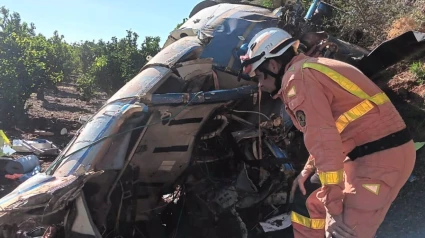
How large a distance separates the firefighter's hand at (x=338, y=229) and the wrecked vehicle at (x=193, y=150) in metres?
1.36

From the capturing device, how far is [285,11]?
5.90 meters

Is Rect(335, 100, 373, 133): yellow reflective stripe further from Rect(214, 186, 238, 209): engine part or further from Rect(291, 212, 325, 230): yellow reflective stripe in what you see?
Rect(214, 186, 238, 209): engine part

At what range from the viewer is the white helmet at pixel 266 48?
9.45 ft

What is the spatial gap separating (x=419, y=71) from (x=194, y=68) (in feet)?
10.2

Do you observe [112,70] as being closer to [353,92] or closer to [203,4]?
[203,4]

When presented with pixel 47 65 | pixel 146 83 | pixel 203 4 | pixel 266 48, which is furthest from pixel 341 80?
pixel 47 65

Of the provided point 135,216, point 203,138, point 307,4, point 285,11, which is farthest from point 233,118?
point 307,4

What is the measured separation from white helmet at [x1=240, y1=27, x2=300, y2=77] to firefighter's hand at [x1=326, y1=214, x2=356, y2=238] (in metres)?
0.99

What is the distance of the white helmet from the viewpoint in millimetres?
2879

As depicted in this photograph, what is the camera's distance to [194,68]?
470 cm

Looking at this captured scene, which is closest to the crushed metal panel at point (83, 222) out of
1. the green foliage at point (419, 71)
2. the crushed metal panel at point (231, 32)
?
the crushed metal panel at point (231, 32)

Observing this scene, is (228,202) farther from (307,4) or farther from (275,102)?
(307,4)

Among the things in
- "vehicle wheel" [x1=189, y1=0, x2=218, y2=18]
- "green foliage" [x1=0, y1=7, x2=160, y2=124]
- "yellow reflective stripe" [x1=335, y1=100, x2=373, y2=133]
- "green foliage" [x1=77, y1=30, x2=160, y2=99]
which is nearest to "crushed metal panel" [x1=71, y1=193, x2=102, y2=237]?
"yellow reflective stripe" [x1=335, y1=100, x2=373, y2=133]

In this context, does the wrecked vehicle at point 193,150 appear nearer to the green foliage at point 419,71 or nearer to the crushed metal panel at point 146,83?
the crushed metal panel at point 146,83
